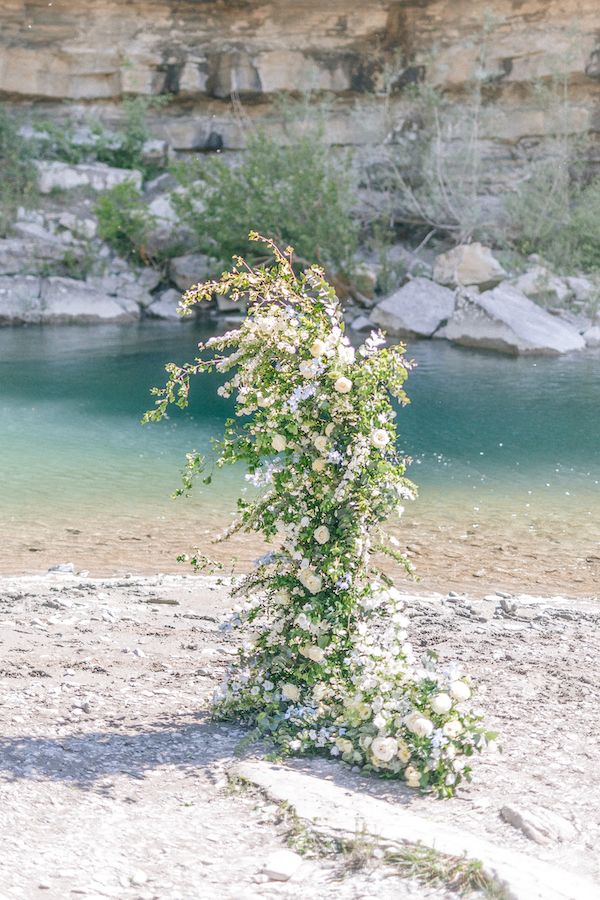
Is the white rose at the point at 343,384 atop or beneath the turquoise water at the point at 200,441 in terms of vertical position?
atop

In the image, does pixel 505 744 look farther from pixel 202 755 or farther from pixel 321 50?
pixel 321 50

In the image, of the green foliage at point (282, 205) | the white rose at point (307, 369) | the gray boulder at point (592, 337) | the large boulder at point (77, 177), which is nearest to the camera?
the white rose at point (307, 369)

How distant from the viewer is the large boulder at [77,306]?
82.4 feet

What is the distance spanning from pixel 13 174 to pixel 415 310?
12.1 metres

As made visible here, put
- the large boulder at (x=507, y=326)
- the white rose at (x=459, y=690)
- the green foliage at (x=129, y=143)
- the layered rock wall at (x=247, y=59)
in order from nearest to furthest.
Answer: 1. the white rose at (x=459, y=690)
2. the large boulder at (x=507, y=326)
3. the layered rock wall at (x=247, y=59)
4. the green foliage at (x=129, y=143)

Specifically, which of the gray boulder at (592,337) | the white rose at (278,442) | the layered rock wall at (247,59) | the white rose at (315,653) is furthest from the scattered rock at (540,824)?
the layered rock wall at (247,59)

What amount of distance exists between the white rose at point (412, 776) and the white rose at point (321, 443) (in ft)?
4.23

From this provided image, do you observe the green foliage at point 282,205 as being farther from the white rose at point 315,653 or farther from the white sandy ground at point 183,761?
the white rose at point 315,653

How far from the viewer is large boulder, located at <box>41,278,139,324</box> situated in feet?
82.4

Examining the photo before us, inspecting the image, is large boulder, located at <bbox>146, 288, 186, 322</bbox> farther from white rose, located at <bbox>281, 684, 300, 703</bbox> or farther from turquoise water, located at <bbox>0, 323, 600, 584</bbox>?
white rose, located at <bbox>281, 684, 300, 703</bbox>

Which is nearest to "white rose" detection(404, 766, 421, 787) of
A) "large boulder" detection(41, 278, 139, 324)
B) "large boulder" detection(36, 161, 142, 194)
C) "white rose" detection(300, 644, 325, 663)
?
"white rose" detection(300, 644, 325, 663)

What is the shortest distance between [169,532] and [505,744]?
543 cm

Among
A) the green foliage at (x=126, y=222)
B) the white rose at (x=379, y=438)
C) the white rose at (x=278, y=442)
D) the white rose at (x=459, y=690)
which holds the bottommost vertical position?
the white rose at (x=459, y=690)

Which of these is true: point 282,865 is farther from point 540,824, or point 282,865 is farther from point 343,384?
point 343,384
